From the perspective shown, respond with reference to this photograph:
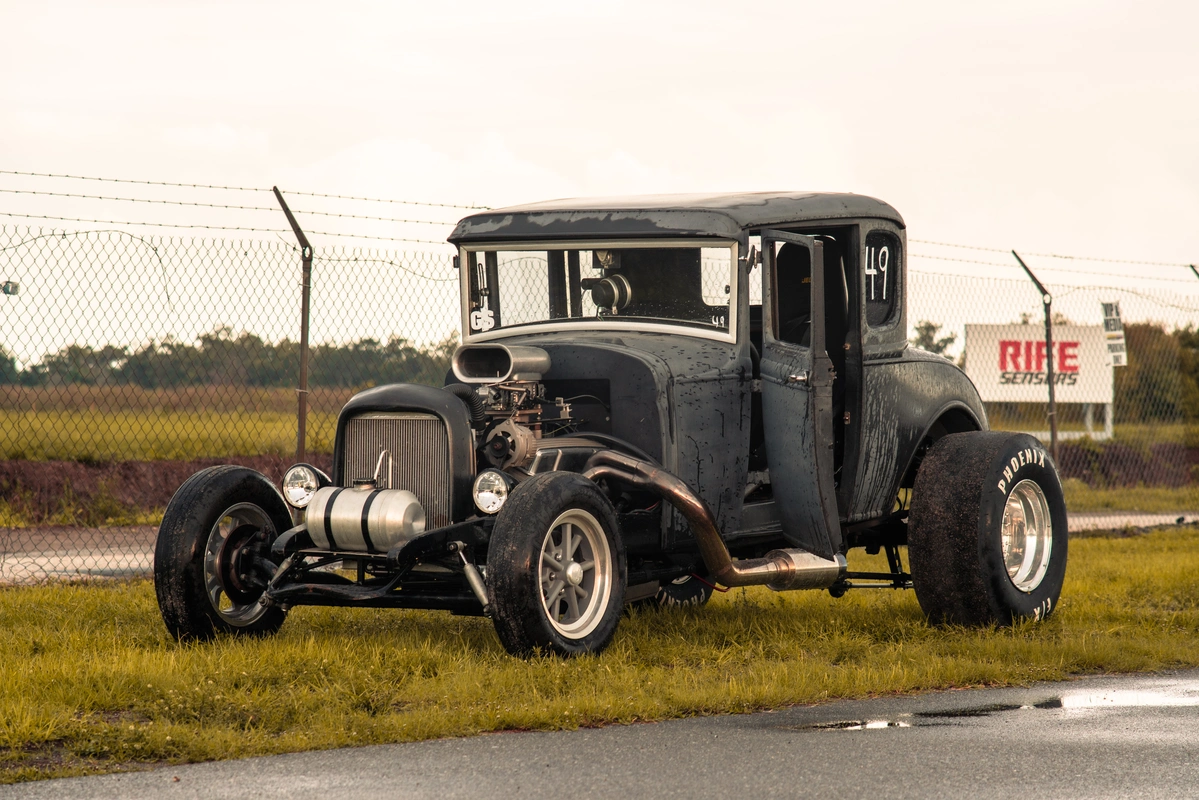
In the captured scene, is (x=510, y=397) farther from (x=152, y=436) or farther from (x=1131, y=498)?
(x=1131, y=498)

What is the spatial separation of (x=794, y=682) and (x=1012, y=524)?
2747mm

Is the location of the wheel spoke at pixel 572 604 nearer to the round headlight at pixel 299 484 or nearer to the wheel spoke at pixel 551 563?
the wheel spoke at pixel 551 563

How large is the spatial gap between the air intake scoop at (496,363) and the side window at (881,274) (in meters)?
2.28

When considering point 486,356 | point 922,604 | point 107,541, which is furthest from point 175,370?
point 922,604

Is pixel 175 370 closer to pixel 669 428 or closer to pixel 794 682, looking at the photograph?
pixel 669 428

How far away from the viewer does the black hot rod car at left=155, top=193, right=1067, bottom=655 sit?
274 inches

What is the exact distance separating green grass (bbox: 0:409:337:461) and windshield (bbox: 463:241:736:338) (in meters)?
5.73

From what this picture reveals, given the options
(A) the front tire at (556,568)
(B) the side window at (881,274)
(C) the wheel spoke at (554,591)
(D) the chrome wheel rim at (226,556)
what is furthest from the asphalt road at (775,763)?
(B) the side window at (881,274)

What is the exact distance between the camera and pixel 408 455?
724 centimetres

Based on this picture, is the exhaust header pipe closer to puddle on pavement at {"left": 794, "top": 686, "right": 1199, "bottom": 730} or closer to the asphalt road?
the asphalt road

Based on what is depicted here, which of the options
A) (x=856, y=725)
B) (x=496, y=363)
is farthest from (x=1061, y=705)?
(x=496, y=363)

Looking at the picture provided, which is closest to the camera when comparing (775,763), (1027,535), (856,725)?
(775,763)

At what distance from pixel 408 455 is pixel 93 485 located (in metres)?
9.09

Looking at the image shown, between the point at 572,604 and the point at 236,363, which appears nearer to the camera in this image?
the point at 572,604
